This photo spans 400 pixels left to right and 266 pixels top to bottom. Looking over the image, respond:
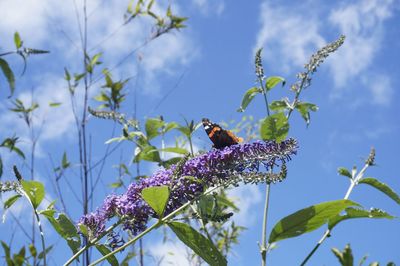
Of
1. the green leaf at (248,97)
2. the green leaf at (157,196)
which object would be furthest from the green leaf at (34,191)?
the green leaf at (248,97)

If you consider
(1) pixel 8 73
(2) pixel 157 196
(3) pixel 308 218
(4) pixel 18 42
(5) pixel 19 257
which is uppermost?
(4) pixel 18 42

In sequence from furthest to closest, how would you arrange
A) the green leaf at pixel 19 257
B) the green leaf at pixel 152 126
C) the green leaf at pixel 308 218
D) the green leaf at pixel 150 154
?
the green leaf at pixel 152 126, the green leaf at pixel 150 154, the green leaf at pixel 308 218, the green leaf at pixel 19 257

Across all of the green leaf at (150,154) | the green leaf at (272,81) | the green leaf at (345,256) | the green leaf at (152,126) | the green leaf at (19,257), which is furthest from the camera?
the green leaf at (152,126)

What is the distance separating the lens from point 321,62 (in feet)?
6.73

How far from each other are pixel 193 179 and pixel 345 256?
0.81 m

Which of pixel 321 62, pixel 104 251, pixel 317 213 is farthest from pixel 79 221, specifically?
pixel 321 62

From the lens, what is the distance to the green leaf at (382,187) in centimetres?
149

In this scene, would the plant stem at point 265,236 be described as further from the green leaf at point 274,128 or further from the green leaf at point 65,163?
the green leaf at point 65,163

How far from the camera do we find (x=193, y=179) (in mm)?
1387

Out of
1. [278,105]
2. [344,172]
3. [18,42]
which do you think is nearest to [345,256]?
[344,172]

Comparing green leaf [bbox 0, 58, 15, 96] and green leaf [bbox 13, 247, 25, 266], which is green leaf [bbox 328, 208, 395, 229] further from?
green leaf [bbox 0, 58, 15, 96]

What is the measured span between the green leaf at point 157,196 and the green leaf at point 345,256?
0.66 m

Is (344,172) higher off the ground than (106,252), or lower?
higher

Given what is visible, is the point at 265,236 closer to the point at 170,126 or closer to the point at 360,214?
the point at 360,214
